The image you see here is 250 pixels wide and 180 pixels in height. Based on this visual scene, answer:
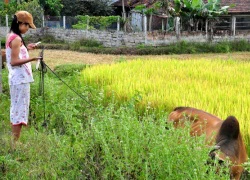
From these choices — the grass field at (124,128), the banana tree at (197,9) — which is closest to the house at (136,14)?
the banana tree at (197,9)

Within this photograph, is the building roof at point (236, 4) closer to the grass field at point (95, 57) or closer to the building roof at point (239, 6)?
the building roof at point (239, 6)

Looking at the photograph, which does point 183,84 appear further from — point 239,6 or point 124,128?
point 239,6

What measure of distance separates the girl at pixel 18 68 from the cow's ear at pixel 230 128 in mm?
2089

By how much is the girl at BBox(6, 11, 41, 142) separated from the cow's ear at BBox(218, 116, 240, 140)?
209 centimetres

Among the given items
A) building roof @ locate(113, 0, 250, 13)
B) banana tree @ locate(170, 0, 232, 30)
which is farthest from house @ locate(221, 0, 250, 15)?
banana tree @ locate(170, 0, 232, 30)

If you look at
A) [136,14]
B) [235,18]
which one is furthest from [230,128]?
[136,14]

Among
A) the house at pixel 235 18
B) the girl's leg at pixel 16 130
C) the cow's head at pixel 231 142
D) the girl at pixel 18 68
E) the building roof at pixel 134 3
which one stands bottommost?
the girl's leg at pixel 16 130

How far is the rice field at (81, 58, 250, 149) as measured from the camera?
18.3 feet

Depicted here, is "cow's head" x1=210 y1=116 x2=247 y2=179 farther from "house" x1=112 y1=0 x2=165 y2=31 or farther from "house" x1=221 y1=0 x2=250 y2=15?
"house" x1=221 y1=0 x2=250 y2=15

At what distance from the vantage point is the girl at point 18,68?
15.8 ft

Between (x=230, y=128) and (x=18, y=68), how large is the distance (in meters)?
2.30

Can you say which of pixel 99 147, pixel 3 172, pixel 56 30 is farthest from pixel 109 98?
pixel 56 30

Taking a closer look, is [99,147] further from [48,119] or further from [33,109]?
[33,109]

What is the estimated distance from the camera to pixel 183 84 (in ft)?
22.4
